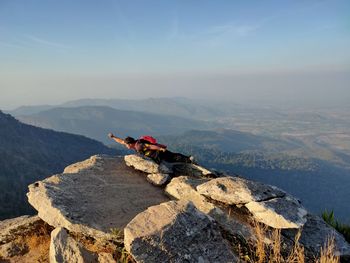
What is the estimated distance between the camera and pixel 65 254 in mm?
8477

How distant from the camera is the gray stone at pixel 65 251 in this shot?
8.36 meters

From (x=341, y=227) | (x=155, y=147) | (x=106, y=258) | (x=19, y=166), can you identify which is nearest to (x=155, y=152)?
(x=155, y=147)

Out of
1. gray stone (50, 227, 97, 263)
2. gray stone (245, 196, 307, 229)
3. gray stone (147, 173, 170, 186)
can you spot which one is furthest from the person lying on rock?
gray stone (50, 227, 97, 263)

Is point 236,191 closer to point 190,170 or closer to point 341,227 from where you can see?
point 190,170

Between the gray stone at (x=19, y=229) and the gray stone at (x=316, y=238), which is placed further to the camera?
the gray stone at (x=19, y=229)

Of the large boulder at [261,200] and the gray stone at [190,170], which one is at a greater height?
the large boulder at [261,200]

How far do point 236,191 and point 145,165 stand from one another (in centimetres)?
A: 506

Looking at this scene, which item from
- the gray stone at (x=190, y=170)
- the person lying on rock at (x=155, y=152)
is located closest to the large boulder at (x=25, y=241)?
the person lying on rock at (x=155, y=152)

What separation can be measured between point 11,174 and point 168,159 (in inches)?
5558

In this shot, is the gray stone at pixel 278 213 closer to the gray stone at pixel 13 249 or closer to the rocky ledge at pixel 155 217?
the rocky ledge at pixel 155 217

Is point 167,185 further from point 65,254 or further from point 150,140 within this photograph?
point 65,254

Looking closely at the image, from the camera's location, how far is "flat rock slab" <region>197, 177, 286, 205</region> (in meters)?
11.0

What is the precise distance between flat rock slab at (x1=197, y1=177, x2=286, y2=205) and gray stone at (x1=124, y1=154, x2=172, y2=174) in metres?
3.47

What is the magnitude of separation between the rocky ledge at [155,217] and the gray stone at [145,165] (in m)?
0.04
